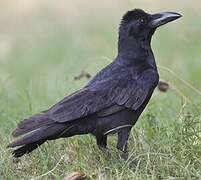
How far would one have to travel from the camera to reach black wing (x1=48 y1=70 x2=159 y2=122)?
5.82 m

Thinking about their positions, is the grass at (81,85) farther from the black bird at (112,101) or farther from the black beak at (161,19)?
the black beak at (161,19)

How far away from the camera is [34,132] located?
573 cm

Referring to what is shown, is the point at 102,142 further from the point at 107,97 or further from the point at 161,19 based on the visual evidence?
the point at 161,19

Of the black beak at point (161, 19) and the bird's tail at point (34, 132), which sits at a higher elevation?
the black beak at point (161, 19)

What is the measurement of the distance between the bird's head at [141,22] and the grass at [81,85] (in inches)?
28.6

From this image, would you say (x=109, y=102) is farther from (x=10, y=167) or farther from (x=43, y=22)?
(x=43, y=22)

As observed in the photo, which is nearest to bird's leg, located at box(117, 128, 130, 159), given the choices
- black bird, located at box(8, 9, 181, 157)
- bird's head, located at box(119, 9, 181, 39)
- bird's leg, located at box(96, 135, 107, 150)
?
black bird, located at box(8, 9, 181, 157)

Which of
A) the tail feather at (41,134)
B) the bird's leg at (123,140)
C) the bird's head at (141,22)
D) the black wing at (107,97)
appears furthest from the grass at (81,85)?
the bird's head at (141,22)

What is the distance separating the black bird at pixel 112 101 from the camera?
5.79 meters

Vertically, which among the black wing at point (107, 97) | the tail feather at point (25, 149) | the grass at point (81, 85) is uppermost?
the black wing at point (107, 97)

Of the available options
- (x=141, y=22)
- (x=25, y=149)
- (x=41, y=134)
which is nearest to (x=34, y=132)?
(x=41, y=134)

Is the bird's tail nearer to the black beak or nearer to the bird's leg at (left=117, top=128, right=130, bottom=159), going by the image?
the bird's leg at (left=117, top=128, right=130, bottom=159)

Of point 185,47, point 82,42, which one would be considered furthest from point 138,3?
point 185,47

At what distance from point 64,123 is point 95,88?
1.25 ft
